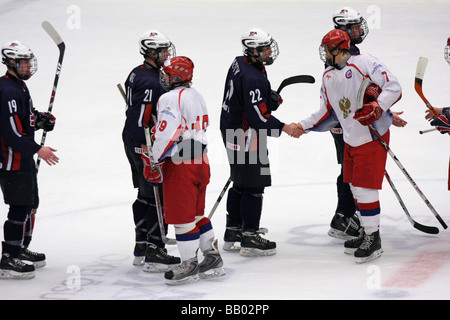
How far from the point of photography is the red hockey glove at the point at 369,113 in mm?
4684

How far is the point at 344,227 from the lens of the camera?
18.1ft

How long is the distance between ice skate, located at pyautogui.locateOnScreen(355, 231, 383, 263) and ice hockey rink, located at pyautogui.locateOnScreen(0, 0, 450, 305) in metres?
0.05

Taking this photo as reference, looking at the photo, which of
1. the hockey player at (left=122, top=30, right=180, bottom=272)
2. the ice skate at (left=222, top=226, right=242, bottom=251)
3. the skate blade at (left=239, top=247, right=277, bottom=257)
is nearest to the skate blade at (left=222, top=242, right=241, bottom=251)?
the ice skate at (left=222, top=226, right=242, bottom=251)

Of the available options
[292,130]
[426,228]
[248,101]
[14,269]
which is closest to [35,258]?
[14,269]

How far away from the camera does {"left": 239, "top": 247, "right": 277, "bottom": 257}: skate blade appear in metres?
5.15

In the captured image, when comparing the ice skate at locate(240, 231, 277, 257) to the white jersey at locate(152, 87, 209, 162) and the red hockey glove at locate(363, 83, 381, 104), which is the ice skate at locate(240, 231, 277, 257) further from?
the red hockey glove at locate(363, 83, 381, 104)

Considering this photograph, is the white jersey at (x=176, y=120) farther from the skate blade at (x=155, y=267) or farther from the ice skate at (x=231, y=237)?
the ice skate at (x=231, y=237)

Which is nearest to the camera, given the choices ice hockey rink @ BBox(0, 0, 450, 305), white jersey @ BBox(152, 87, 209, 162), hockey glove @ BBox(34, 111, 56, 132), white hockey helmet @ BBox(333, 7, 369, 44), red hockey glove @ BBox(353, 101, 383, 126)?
white jersey @ BBox(152, 87, 209, 162)

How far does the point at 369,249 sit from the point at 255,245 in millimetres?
700

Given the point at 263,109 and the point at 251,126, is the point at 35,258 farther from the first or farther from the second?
the point at 263,109

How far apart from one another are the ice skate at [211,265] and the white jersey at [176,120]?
640 mm

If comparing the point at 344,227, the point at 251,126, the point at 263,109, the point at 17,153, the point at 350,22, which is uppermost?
the point at 350,22

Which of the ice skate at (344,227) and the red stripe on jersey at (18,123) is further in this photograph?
the ice skate at (344,227)

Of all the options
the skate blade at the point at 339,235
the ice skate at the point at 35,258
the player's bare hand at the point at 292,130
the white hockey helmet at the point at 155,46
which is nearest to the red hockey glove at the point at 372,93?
the player's bare hand at the point at 292,130
